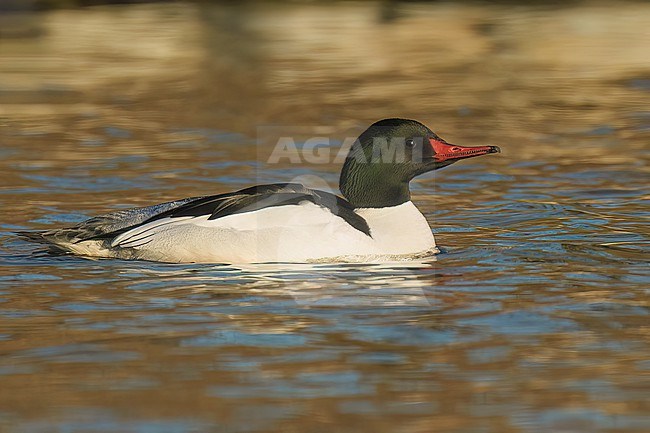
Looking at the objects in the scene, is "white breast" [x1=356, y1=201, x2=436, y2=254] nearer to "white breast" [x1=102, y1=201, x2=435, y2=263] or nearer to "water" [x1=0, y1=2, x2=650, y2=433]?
"white breast" [x1=102, y1=201, x2=435, y2=263]

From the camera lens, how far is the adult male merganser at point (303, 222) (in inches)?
332

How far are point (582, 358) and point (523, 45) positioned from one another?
560 inches

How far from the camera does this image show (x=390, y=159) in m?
8.79

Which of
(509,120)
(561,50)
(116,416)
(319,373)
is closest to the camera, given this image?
(116,416)

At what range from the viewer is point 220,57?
19.7 metres

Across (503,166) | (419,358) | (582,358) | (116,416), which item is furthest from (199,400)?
(503,166)

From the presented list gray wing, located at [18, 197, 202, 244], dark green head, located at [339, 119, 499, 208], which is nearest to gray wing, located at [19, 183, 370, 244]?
gray wing, located at [18, 197, 202, 244]

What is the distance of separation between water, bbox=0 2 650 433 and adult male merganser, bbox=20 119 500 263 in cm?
14

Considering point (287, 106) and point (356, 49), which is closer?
point (287, 106)

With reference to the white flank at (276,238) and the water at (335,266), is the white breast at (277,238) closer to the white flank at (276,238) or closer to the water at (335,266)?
the white flank at (276,238)

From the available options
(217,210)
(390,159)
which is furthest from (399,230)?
(217,210)

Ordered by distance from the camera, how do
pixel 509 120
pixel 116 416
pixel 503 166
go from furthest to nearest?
pixel 509 120 → pixel 503 166 → pixel 116 416

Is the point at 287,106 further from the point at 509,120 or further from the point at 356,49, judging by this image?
the point at 356,49

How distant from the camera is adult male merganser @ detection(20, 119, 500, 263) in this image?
8438mm
